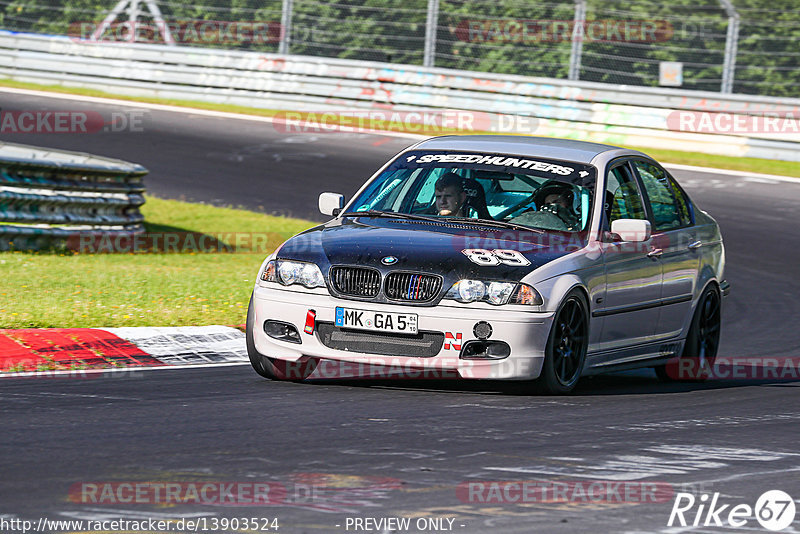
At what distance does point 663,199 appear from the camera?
31.1ft

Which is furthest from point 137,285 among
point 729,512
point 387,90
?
point 387,90

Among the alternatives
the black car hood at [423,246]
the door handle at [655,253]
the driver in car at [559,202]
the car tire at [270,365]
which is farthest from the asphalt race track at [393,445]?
the driver in car at [559,202]

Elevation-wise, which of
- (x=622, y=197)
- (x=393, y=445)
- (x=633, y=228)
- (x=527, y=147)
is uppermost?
(x=527, y=147)

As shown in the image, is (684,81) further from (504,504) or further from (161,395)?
(504,504)

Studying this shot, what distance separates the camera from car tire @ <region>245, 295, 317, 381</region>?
8.03 metres

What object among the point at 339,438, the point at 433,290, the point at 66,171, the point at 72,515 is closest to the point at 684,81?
the point at 66,171

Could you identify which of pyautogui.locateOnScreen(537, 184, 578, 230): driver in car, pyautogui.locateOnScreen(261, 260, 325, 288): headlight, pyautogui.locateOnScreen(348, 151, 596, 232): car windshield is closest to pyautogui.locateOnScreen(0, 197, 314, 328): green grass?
pyautogui.locateOnScreen(348, 151, 596, 232): car windshield

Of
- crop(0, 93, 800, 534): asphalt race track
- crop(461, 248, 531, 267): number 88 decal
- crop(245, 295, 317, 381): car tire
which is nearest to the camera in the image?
crop(0, 93, 800, 534): asphalt race track

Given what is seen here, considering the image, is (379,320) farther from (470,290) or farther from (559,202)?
(559,202)

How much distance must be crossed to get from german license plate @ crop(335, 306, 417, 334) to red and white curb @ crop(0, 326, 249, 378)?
5.28 feet

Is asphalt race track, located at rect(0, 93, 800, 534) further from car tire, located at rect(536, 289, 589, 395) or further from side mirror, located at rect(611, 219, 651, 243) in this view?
side mirror, located at rect(611, 219, 651, 243)

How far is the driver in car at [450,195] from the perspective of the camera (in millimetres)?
8666

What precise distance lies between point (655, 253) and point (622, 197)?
0.42 m

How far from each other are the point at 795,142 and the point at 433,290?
1551cm
